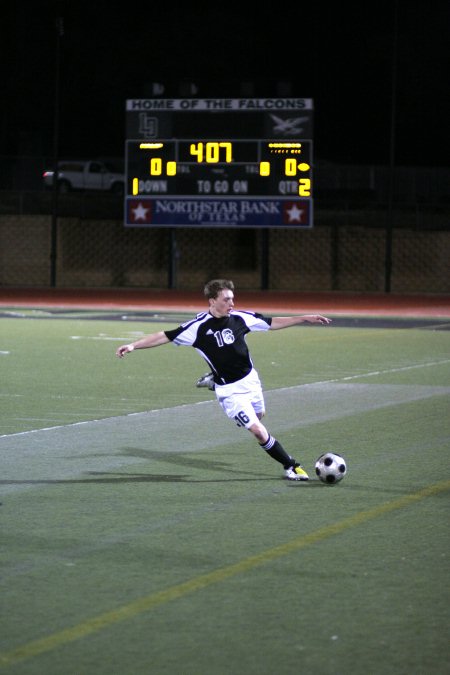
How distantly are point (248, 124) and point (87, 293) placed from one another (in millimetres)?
8730

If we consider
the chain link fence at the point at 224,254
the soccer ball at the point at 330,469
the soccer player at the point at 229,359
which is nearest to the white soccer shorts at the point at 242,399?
the soccer player at the point at 229,359

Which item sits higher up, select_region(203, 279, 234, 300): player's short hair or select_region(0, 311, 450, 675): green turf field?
select_region(203, 279, 234, 300): player's short hair

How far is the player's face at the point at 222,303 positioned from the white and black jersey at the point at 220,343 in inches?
3.0

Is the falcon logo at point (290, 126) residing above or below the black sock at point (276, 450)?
above

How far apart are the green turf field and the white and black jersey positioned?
2.69 feet

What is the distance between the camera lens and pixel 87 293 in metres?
42.2

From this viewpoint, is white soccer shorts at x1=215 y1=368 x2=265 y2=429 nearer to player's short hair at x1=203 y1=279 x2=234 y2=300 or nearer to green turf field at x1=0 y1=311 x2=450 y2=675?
green turf field at x1=0 y1=311 x2=450 y2=675

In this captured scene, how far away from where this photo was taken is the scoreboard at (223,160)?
36.8 m

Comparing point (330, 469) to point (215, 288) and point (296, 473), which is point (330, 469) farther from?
point (215, 288)

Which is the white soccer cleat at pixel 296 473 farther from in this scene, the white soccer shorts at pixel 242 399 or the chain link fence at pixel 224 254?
the chain link fence at pixel 224 254

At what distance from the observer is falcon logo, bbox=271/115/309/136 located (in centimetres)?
3672

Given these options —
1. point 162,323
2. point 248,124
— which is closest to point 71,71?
point 248,124

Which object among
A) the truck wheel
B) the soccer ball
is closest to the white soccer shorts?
the soccer ball

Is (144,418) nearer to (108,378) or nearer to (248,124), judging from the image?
(108,378)
